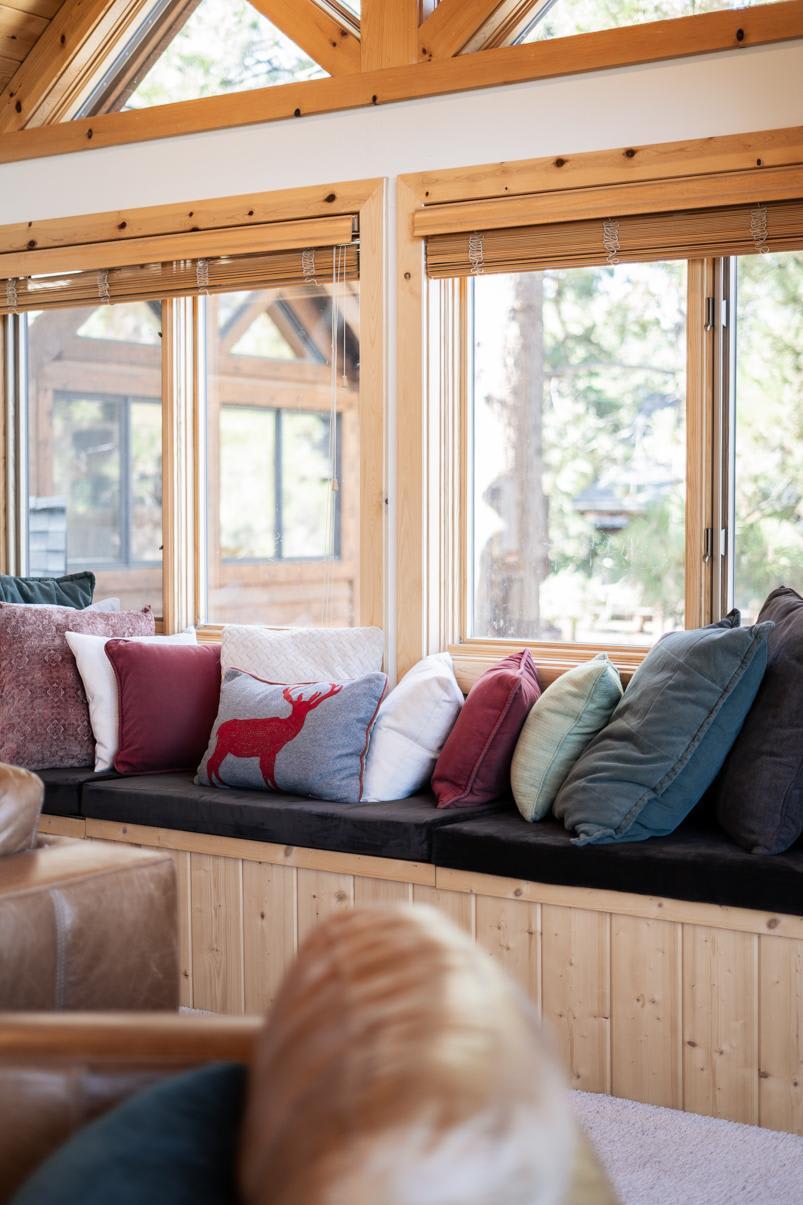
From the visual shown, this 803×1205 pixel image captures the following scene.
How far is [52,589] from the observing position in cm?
441

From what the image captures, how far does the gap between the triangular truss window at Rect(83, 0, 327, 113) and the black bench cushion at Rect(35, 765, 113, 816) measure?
2331 millimetres

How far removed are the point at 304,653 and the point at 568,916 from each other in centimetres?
133

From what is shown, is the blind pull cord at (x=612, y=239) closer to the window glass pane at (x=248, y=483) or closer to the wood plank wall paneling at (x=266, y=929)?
the window glass pane at (x=248, y=483)

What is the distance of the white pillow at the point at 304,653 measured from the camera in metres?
3.84

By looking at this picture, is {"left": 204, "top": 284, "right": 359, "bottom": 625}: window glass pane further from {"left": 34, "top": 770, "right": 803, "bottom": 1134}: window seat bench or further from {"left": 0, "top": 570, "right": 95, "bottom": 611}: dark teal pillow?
{"left": 34, "top": 770, "right": 803, "bottom": 1134}: window seat bench

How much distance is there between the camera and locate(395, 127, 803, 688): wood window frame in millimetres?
3422

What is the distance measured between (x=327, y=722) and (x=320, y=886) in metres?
0.44

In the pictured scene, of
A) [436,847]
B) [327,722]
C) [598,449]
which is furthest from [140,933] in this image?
[598,449]

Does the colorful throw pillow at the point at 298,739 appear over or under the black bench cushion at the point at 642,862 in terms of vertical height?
over

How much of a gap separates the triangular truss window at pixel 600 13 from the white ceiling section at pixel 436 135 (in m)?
0.17

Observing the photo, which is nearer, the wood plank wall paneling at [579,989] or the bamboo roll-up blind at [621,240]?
the wood plank wall paneling at [579,989]

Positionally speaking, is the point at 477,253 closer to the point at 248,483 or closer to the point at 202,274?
the point at 202,274

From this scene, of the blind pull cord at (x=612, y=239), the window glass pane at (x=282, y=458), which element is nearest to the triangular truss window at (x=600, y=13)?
the blind pull cord at (x=612, y=239)

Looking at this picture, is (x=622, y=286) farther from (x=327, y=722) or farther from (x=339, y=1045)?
(x=339, y=1045)
